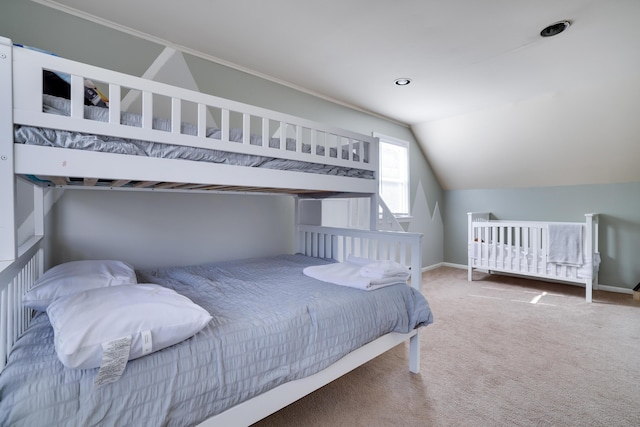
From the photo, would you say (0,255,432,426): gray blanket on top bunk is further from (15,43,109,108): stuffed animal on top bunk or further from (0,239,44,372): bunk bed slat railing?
(15,43,109,108): stuffed animal on top bunk

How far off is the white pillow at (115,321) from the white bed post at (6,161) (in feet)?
0.80

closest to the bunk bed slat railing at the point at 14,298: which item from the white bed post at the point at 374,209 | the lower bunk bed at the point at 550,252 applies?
the white bed post at the point at 374,209

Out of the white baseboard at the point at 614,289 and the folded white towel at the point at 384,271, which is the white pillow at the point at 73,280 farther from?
the white baseboard at the point at 614,289

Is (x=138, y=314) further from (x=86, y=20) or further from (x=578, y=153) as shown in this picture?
(x=578, y=153)

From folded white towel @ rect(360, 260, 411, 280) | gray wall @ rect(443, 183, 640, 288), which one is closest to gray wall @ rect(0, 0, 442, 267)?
folded white towel @ rect(360, 260, 411, 280)

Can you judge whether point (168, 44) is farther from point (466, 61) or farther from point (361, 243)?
point (466, 61)

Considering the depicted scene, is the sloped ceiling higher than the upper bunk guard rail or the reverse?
higher

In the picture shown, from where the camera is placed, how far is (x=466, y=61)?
2.47m

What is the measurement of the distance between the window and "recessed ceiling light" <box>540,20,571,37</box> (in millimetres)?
2051

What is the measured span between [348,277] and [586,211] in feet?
12.8

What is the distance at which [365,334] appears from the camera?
142 cm

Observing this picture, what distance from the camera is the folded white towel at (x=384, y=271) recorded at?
1.65 meters

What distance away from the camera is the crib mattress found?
3.19 meters

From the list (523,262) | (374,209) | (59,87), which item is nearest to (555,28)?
(374,209)
